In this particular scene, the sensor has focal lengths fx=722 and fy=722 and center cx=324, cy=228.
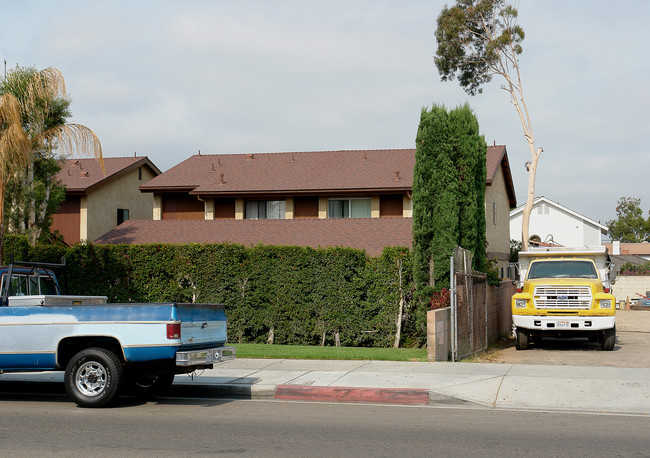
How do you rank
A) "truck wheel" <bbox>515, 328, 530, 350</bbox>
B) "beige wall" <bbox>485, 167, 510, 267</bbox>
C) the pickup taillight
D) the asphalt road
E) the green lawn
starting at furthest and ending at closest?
"beige wall" <bbox>485, 167, 510, 267</bbox> → "truck wheel" <bbox>515, 328, 530, 350</bbox> → the green lawn → the pickup taillight → the asphalt road

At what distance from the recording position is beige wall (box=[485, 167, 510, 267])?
30.4 meters

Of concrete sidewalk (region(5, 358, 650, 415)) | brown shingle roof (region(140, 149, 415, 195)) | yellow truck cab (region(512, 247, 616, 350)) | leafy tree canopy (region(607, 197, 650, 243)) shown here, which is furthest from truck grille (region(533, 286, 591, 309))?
leafy tree canopy (region(607, 197, 650, 243))

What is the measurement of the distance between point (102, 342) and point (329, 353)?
6.76 meters

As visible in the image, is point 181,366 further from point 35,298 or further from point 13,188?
point 13,188

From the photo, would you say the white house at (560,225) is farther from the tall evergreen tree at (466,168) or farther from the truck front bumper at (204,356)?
the truck front bumper at (204,356)

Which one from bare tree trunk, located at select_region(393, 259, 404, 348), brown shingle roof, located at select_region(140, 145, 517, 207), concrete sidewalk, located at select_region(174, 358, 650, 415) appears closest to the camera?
concrete sidewalk, located at select_region(174, 358, 650, 415)

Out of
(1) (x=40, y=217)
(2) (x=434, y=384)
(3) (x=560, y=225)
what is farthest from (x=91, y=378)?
(3) (x=560, y=225)

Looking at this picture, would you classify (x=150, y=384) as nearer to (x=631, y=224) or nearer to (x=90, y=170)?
(x=90, y=170)

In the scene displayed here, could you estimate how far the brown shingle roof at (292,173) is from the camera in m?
30.5

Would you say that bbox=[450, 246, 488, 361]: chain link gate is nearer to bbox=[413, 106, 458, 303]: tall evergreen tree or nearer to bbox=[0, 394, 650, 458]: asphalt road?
bbox=[413, 106, 458, 303]: tall evergreen tree

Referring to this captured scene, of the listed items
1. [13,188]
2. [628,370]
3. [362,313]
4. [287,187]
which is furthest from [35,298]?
[287,187]

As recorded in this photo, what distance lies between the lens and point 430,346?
1502cm

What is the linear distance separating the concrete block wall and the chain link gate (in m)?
33.2

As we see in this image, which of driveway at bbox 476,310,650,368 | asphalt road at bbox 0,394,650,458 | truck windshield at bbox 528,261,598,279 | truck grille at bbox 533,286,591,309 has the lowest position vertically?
asphalt road at bbox 0,394,650,458
